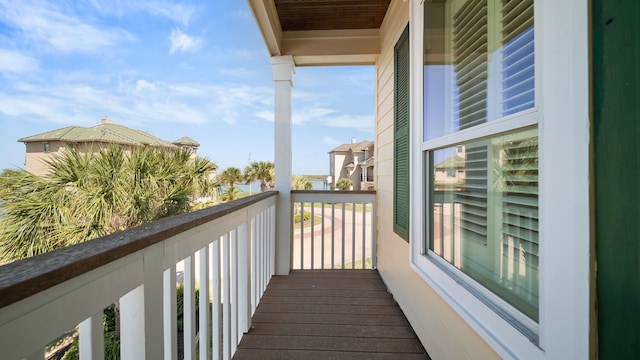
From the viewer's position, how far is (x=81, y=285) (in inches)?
26.0

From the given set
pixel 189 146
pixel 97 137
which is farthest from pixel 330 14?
pixel 189 146

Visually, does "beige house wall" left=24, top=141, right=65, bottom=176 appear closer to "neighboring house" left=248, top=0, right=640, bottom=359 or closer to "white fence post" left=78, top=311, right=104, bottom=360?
"white fence post" left=78, top=311, right=104, bottom=360

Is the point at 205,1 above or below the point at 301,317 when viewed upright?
above

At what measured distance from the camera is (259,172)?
2230 centimetres

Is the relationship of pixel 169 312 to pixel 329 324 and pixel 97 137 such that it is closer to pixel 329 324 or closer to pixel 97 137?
pixel 329 324

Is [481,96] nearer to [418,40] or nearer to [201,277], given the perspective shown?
[418,40]

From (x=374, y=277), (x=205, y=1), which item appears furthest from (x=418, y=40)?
(x=205, y=1)

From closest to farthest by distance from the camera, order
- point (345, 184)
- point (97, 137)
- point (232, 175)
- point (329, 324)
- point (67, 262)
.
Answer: point (67, 262) → point (329, 324) → point (97, 137) → point (345, 184) → point (232, 175)

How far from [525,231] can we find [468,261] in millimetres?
416

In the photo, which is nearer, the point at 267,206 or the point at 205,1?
the point at 267,206

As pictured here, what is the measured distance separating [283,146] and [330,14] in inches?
54.3

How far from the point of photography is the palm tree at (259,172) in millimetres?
22016

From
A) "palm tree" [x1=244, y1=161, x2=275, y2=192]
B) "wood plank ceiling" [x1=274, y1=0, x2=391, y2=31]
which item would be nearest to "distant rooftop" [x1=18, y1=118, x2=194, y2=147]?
"wood plank ceiling" [x1=274, y1=0, x2=391, y2=31]

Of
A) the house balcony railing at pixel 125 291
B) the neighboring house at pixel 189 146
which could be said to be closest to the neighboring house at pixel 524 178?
the house balcony railing at pixel 125 291
